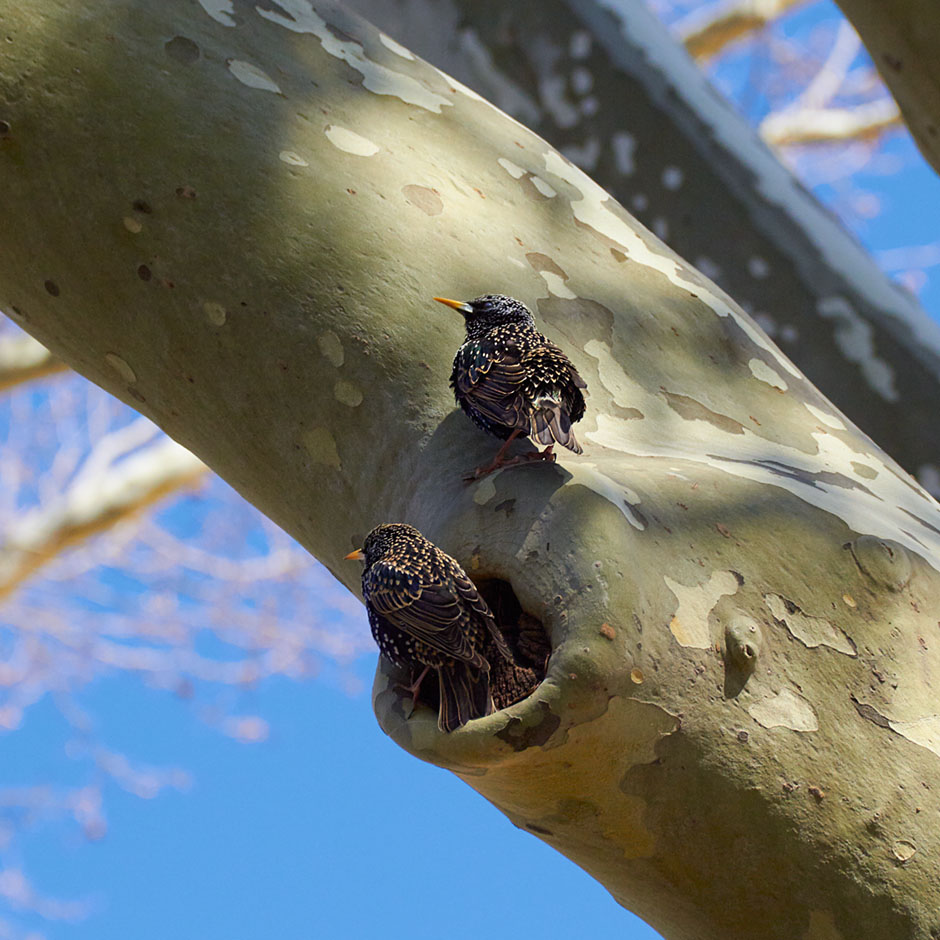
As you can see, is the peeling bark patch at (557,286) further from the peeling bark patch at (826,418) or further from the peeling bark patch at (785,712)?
the peeling bark patch at (785,712)

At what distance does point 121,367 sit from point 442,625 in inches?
31.7

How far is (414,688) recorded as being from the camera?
1405mm

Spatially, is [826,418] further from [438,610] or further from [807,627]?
[438,610]

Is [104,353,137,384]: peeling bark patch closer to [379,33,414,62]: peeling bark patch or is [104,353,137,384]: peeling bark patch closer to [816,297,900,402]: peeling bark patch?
[379,33,414,62]: peeling bark patch

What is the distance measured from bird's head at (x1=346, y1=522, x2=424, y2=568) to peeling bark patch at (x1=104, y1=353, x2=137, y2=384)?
53 centimetres

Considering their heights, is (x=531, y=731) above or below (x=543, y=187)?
below

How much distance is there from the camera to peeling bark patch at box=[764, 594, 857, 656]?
139 cm

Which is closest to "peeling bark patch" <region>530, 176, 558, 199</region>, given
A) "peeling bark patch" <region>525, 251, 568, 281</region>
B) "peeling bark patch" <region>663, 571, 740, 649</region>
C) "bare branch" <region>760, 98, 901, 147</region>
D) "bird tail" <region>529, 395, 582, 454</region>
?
"peeling bark patch" <region>525, 251, 568, 281</region>

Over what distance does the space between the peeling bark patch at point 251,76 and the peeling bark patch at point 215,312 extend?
386 millimetres

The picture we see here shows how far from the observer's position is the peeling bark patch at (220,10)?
1.87 metres

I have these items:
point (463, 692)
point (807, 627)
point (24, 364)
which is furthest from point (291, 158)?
point (24, 364)

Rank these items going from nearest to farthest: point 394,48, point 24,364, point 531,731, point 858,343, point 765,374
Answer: point 531,731
point 765,374
point 394,48
point 858,343
point 24,364

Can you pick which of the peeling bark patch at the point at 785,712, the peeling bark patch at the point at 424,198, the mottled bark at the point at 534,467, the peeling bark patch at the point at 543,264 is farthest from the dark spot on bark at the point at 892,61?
the peeling bark patch at the point at 785,712

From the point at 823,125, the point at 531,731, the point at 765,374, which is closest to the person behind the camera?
the point at 531,731
